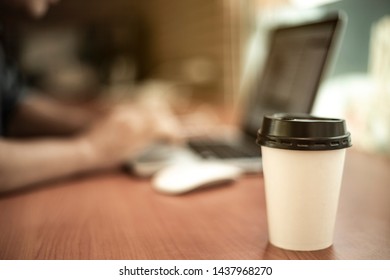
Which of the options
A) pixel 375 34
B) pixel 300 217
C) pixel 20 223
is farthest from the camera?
pixel 375 34

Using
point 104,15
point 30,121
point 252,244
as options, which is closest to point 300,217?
point 252,244

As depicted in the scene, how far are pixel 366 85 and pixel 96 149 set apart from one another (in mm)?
524

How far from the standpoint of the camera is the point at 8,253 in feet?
1.52

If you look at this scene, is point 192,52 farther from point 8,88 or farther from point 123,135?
point 123,135

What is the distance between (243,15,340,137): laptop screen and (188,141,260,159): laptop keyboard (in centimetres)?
11

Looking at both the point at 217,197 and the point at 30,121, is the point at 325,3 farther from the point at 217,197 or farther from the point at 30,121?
the point at 30,121

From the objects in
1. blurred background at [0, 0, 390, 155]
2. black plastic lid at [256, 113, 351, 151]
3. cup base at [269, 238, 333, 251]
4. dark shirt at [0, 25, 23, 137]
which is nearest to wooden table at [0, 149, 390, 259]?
cup base at [269, 238, 333, 251]

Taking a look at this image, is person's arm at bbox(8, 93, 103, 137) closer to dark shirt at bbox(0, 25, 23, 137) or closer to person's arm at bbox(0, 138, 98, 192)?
dark shirt at bbox(0, 25, 23, 137)

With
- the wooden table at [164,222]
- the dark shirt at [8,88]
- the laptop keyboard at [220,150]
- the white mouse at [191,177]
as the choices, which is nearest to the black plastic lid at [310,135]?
the wooden table at [164,222]

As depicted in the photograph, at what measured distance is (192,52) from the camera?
110 inches

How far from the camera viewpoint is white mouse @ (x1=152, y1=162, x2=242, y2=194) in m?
0.66

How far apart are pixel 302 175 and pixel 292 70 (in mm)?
535

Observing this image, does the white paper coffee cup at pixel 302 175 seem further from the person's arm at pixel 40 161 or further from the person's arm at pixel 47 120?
the person's arm at pixel 47 120

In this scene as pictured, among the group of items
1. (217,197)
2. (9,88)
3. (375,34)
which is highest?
(375,34)
